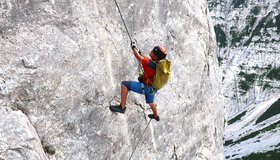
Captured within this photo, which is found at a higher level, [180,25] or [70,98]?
[180,25]

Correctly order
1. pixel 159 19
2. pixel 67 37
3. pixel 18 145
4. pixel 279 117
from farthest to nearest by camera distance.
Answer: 1. pixel 279 117
2. pixel 159 19
3. pixel 67 37
4. pixel 18 145

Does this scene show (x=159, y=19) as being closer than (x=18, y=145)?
No

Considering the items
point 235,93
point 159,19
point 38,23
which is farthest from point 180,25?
point 235,93

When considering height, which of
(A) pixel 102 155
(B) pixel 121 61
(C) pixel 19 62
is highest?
(C) pixel 19 62

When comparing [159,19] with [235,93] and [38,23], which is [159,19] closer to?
[38,23]

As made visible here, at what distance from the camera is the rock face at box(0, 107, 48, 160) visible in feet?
38.0

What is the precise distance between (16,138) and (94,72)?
436 cm

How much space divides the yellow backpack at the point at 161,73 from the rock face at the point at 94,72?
235 centimetres

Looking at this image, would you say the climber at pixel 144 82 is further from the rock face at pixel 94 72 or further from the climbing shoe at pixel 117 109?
the rock face at pixel 94 72

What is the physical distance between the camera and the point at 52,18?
44.0 ft

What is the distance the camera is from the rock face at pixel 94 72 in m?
12.6

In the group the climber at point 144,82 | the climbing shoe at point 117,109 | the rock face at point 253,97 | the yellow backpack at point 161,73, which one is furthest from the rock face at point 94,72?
the rock face at point 253,97

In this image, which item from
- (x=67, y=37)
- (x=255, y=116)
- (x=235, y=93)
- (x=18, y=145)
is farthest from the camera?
(x=235, y=93)

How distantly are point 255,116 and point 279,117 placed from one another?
61.7 feet
